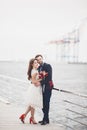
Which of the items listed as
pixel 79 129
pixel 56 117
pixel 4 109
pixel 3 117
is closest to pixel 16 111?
pixel 4 109

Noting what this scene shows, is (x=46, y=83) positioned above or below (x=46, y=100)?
above

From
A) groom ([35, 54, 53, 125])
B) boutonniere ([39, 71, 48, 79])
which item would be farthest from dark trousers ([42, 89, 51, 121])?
boutonniere ([39, 71, 48, 79])

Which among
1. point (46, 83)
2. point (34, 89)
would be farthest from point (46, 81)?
point (34, 89)

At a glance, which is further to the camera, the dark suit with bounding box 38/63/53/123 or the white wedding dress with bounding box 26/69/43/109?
the white wedding dress with bounding box 26/69/43/109

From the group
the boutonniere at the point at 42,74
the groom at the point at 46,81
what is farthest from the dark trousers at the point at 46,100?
the boutonniere at the point at 42,74

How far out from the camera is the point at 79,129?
5.22 m

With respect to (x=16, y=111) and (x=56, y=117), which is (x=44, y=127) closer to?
(x=16, y=111)

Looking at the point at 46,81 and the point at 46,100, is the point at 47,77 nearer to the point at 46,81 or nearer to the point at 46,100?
the point at 46,81

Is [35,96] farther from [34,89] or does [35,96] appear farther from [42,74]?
[42,74]

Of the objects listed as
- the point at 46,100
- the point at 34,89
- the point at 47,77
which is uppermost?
the point at 47,77

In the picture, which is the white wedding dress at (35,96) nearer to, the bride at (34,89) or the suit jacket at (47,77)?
the bride at (34,89)

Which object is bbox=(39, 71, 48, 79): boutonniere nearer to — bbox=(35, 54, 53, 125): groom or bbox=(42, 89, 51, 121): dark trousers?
bbox=(35, 54, 53, 125): groom

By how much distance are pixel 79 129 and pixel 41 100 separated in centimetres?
223

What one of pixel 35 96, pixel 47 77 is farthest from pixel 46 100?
pixel 47 77
